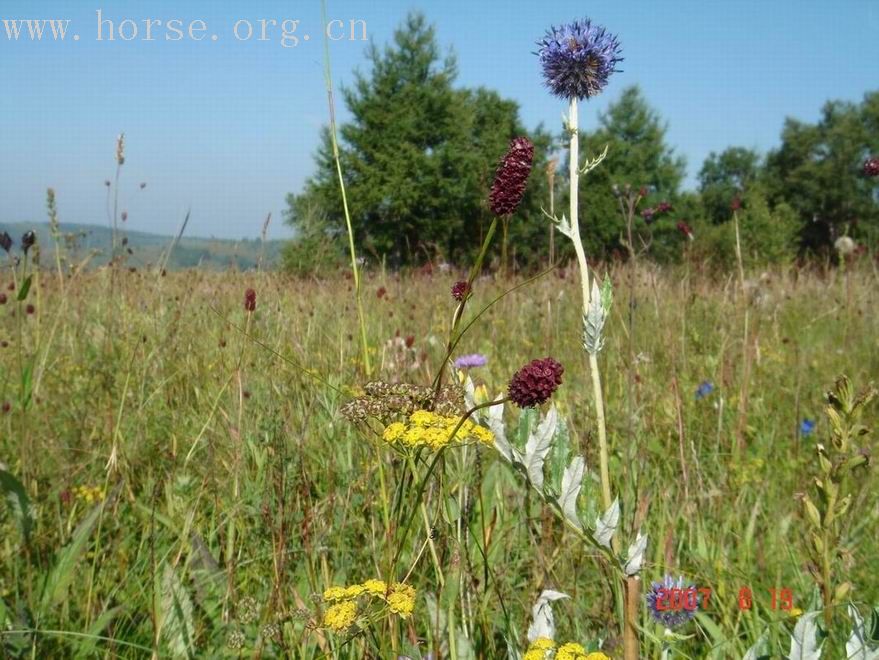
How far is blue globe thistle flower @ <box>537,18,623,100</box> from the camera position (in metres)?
1.28

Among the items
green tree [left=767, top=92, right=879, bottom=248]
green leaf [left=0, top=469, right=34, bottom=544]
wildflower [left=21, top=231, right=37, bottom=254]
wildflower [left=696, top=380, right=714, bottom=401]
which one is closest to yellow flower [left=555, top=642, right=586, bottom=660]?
green leaf [left=0, top=469, right=34, bottom=544]

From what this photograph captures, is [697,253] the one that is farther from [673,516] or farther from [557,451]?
[557,451]

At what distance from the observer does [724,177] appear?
71.9 metres

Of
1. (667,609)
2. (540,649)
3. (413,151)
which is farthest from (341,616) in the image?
(413,151)

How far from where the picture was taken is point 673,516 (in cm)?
209

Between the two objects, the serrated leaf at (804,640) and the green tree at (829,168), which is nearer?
the serrated leaf at (804,640)

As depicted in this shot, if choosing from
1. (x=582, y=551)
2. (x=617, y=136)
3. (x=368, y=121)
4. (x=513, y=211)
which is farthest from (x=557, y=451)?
(x=617, y=136)

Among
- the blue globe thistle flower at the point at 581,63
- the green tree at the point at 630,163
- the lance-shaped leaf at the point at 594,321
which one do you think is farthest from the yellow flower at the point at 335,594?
the green tree at the point at 630,163

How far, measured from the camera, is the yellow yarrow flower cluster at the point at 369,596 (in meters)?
1.03

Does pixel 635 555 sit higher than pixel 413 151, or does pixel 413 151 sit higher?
pixel 413 151

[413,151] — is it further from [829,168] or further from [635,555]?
[635,555]

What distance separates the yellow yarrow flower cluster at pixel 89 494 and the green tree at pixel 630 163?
4975 centimetres
